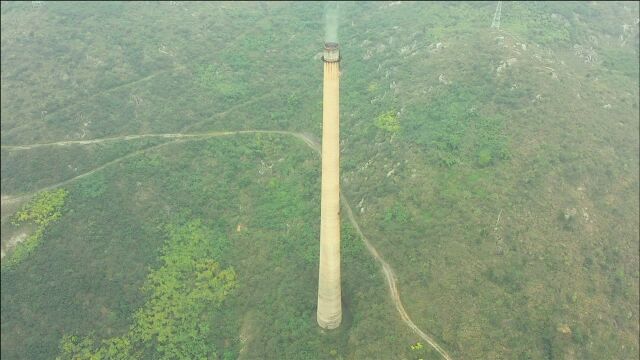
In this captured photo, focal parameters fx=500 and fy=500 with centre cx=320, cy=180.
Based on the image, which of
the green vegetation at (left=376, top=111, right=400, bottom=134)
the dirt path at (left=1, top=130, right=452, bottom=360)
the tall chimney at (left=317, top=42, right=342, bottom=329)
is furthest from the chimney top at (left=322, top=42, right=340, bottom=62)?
the green vegetation at (left=376, top=111, right=400, bottom=134)

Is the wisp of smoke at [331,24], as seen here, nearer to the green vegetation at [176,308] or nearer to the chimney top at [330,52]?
the chimney top at [330,52]

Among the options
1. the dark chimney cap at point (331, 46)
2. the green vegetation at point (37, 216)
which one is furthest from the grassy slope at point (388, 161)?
the dark chimney cap at point (331, 46)

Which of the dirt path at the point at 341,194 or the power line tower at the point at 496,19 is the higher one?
the power line tower at the point at 496,19

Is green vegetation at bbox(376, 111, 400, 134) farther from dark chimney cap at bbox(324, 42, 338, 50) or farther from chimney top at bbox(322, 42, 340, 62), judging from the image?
dark chimney cap at bbox(324, 42, 338, 50)

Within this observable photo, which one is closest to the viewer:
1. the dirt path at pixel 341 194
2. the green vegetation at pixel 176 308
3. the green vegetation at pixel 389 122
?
the dirt path at pixel 341 194

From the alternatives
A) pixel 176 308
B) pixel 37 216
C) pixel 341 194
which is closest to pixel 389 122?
pixel 341 194

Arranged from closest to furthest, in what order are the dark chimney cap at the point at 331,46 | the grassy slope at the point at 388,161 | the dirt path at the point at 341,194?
the dark chimney cap at the point at 331,46, the dirt path at the point at 341,194, the grassy slope at the point at 388,161
